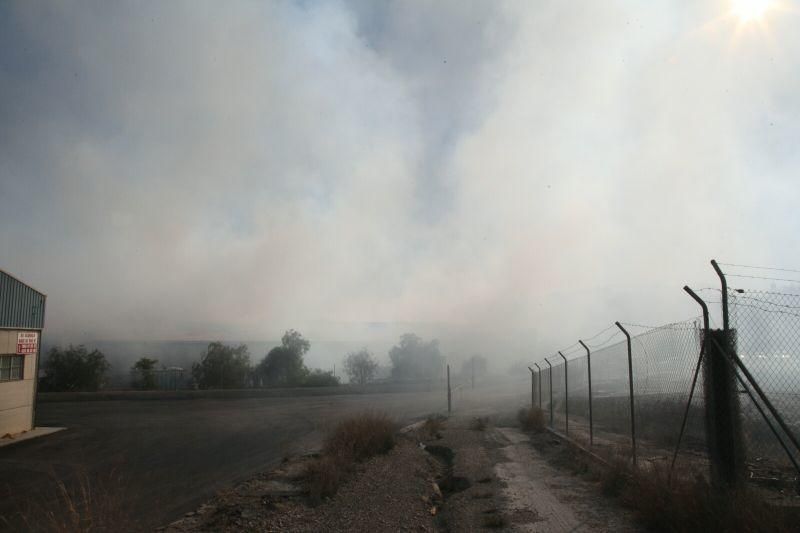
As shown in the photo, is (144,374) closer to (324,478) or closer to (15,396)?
(15,396)

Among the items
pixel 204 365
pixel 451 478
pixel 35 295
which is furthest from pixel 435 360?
pixel 451 478

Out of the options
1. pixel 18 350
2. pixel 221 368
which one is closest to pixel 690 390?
pixel 18 350

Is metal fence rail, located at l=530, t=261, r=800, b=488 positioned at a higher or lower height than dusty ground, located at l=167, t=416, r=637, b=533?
higher

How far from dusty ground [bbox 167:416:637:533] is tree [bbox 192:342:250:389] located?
52.5m

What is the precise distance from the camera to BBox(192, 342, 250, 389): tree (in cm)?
6356

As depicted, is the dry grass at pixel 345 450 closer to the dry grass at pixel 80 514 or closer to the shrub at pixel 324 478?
the shrub at pixel 324 478

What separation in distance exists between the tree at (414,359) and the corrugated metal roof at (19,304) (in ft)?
248

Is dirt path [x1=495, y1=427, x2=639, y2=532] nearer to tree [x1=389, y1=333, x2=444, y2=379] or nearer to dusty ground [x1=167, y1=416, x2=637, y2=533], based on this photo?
dusty ground [x1=167, y1=416, x2=637, y2=533]

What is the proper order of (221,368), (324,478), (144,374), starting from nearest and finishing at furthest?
1. (324,478)
2. (144,374)
3. (221,368)

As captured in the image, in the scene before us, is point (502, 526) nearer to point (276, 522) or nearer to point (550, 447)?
point (276, 522)

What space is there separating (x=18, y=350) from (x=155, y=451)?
803cm

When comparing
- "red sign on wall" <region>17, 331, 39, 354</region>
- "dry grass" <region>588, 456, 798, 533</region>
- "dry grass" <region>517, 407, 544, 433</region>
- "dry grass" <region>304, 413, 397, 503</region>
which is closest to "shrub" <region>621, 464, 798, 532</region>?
"dry grass" <region>588, 456, 798, 533</region>

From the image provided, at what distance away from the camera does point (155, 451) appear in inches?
691

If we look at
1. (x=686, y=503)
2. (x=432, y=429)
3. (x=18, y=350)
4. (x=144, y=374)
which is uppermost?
(x=18, y=350)
